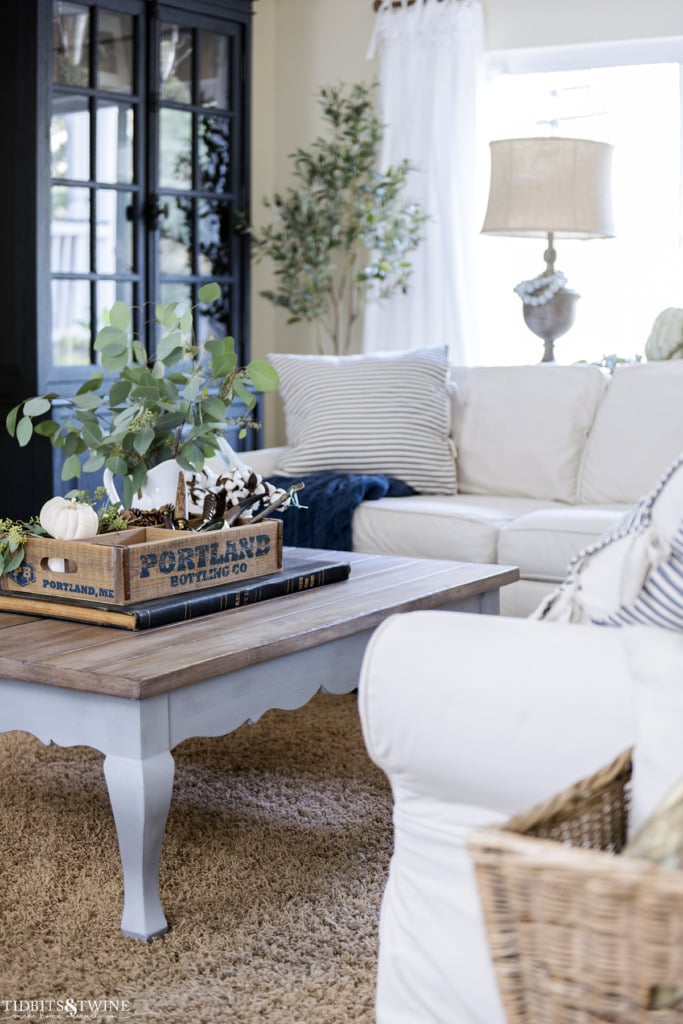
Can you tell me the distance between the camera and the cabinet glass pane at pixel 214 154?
4.86 m

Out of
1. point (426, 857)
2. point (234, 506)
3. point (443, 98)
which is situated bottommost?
point (426, 857)

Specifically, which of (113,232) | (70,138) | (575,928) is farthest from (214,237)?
(575,928)

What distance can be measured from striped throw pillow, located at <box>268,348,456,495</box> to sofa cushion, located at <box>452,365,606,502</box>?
74 mm

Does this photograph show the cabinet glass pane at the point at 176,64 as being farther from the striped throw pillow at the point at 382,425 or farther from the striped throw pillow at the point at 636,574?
the striped throw pillow at the point at 636,574

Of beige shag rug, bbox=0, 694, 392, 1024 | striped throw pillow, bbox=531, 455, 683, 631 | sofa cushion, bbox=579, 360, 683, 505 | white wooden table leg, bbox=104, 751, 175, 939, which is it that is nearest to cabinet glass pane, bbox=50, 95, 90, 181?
sofa cushion, bbox=579, 360, 683, 505

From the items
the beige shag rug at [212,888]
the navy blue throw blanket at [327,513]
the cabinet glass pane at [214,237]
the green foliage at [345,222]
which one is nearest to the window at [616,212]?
the green foliage at [345,222]

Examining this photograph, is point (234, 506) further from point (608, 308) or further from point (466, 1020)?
point (608, 308)

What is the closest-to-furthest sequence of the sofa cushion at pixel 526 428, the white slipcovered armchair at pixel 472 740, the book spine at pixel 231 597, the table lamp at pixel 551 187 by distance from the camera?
1. the white slipcovered armchair at pixel 472 740
2. the book spine at pixel 231 597
3. the sofa cushion at pixel 526 428
4. the table lamp at pixel 551 187

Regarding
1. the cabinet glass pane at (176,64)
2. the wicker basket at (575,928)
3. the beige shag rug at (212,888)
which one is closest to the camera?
the wicker basket at (575,928)

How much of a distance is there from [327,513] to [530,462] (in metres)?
0.68

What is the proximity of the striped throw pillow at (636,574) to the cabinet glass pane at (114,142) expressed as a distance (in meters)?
3.46

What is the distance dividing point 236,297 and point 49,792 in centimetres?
293

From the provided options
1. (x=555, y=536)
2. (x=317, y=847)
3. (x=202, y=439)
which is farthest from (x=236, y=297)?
(x=317, y=847)

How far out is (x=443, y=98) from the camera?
16.3 feet
